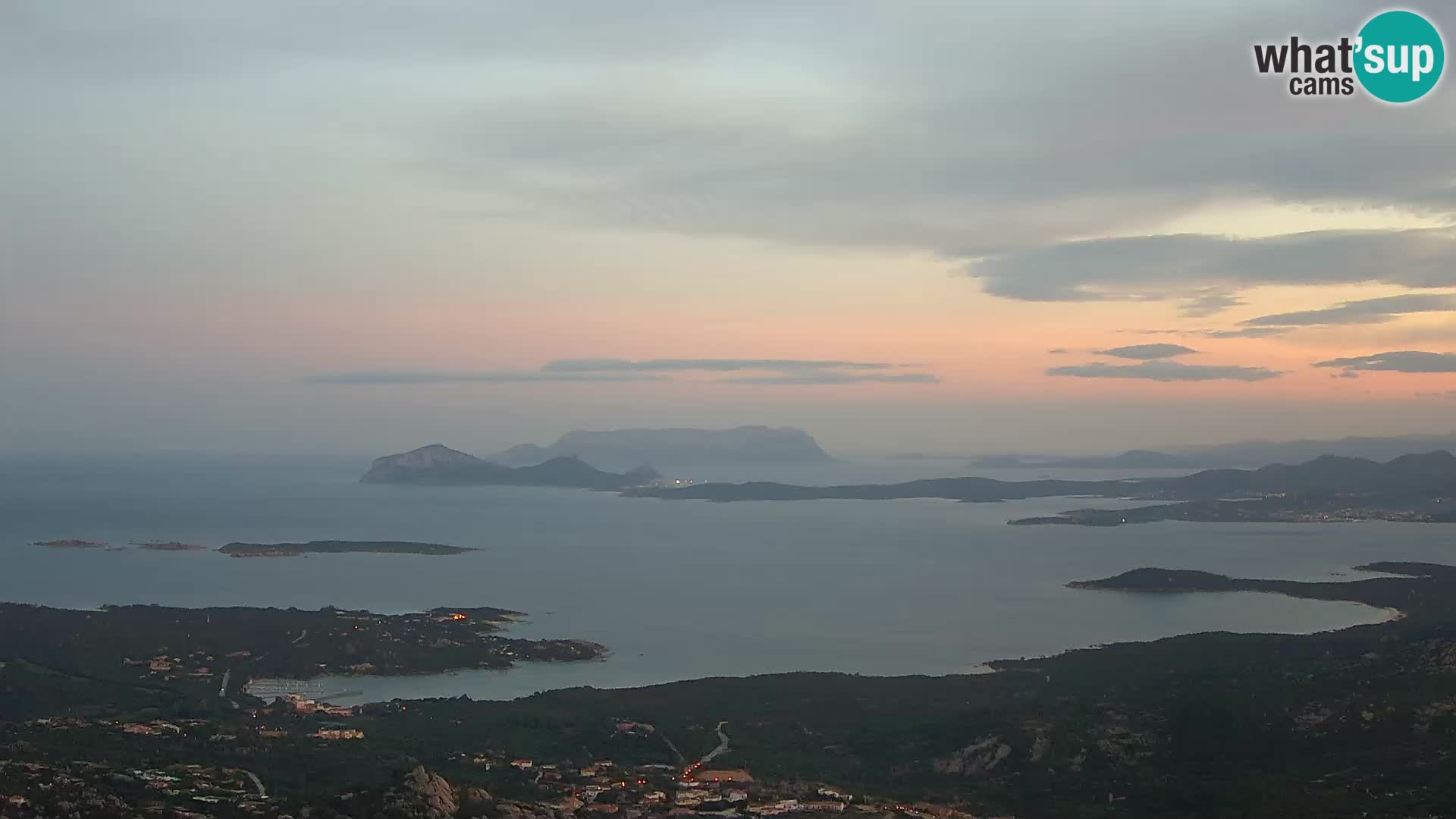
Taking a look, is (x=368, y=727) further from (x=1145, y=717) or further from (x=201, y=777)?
(x=1145, y=717)

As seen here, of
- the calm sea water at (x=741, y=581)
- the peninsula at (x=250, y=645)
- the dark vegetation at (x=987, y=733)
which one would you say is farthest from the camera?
the calm sea water at (x=741, y=581)

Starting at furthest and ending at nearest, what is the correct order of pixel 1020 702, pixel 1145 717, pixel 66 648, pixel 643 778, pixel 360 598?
1. pixel 360 598
2. pixel 66 648
3. pixel 1020 702
4. pixel 1145 717
5. pixel 643 778

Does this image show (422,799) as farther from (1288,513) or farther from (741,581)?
(1288,513)

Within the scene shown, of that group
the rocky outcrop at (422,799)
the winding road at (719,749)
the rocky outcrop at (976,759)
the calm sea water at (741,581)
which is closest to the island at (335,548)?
the calm sea water at (741,581)

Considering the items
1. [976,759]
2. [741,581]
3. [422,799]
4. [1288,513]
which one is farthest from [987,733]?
[1288,513]

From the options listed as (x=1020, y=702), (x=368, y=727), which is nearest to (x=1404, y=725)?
(x=1020, y=702)

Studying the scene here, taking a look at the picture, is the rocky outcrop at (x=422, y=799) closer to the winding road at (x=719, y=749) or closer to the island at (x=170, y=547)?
the winding road at (x=719, y=749)

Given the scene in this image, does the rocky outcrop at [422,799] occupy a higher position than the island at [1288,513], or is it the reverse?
the island at [1288,513]
